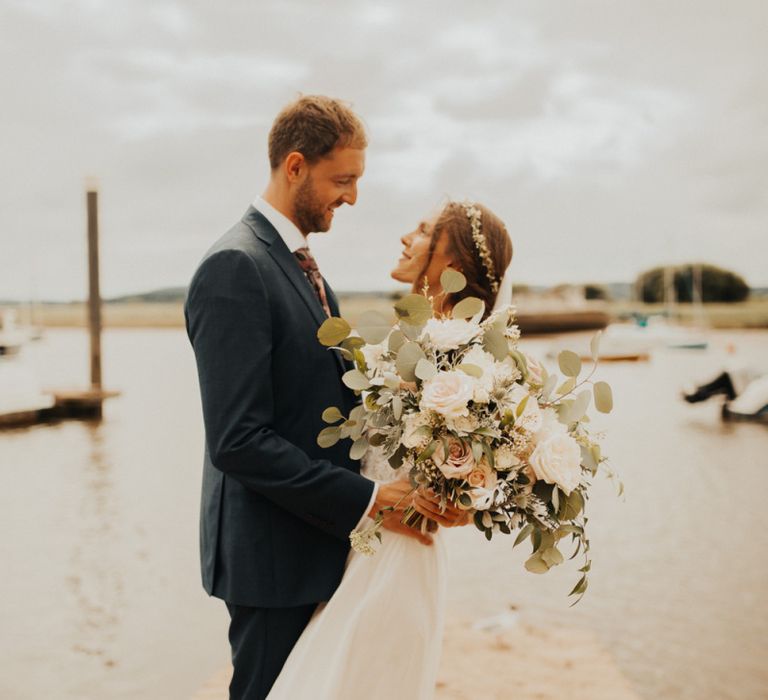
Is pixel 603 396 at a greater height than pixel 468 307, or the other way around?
pixel 468 307

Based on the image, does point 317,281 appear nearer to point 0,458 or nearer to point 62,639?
point 62,639

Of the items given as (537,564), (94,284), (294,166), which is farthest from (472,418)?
(94,284)

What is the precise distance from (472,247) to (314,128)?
58cm

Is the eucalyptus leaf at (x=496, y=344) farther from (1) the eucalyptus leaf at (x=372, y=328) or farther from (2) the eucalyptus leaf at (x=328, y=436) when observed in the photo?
(2) the eucalyptus leaf at (x=328, y=436)

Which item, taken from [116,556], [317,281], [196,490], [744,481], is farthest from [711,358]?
[317,281]

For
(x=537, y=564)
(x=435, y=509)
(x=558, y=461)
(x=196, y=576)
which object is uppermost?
(x=558, y=461)

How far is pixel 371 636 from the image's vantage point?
5.96 ft

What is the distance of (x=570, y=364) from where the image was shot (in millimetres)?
1703

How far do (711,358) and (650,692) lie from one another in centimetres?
3443

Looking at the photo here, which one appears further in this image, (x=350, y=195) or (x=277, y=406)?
(x=350, y=195)

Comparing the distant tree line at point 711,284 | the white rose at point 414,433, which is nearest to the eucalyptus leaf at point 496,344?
the white rose at point 414,433

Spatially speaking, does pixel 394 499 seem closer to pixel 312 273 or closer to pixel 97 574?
pixel 312 273

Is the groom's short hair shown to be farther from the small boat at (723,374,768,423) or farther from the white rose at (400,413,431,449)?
the small boat at (723,374,768,423)

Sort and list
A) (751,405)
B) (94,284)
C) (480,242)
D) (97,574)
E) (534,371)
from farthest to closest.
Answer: (751,405) → (94,284) → (97,574) → (480,242) → (534,371)
